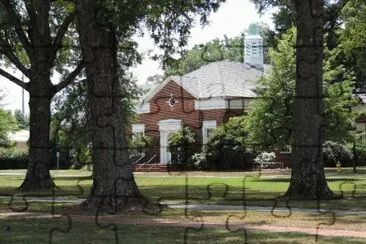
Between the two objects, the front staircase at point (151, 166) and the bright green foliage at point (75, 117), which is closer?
the bright green foliage at point (75, 117)

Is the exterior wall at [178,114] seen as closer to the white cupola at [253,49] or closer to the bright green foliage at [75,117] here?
the white cupola at [253,49]

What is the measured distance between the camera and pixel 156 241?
10727 mm

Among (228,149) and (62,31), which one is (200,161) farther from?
(62,31)

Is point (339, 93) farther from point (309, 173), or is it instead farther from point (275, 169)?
point (309, 173)

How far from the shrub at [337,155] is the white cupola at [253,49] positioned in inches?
385

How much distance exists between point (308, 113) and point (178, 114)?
28337 mm

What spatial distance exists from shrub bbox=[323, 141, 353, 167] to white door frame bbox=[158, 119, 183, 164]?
10075 millimetres

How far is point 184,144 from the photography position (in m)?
47.1

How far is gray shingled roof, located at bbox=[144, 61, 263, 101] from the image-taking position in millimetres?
45312

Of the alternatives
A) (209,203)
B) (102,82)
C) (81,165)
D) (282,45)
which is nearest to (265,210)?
(209,203)

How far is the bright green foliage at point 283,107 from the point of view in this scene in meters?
31.2

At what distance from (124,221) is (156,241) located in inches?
124

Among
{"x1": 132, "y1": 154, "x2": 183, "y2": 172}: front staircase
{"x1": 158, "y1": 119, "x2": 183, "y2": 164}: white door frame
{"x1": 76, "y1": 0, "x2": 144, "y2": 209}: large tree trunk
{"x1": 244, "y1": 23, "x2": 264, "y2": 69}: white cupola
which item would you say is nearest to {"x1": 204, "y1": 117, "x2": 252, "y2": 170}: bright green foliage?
{"x1": 132, "y1": 154, "x2": 183, "y2": 172}: front staircase

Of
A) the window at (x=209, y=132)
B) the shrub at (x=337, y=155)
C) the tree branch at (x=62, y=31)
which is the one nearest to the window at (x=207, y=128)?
the window at (x=209, y=132)
